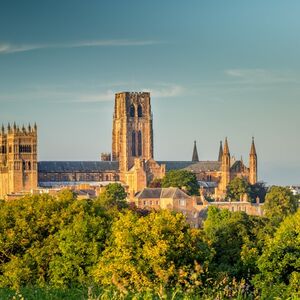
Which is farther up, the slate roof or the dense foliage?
the slate roof

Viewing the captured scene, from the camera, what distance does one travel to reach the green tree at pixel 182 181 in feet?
620

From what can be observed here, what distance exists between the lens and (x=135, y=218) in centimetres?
5191

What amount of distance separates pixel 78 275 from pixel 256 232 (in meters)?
37.8

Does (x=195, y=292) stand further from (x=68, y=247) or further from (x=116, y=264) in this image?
(x=68, y=247)

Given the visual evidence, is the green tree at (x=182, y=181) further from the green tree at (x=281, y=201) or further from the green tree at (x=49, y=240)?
the green tree at (x=49, y=240)

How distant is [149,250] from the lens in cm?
4719

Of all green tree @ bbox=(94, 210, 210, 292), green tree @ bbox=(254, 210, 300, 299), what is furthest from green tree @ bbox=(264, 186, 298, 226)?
green tree @ bbox=(254, 210, 300, 299)

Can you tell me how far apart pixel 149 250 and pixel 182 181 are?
144 metres

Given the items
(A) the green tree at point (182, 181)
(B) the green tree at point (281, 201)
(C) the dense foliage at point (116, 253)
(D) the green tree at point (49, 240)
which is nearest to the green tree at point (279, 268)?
(C) the dense foliage at point (116, 253)

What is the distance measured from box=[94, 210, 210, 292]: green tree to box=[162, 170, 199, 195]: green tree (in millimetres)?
135224

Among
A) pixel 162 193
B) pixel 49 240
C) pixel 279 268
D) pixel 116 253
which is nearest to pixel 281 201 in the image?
pixel 162 193

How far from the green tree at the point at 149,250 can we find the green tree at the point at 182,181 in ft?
444

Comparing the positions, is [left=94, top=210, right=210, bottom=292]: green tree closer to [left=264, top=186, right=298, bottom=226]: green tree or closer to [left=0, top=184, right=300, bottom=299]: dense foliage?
[left=0, top=184, right=300, bottom=299]: dense foliage

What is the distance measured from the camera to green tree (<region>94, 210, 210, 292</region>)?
1788 inches
